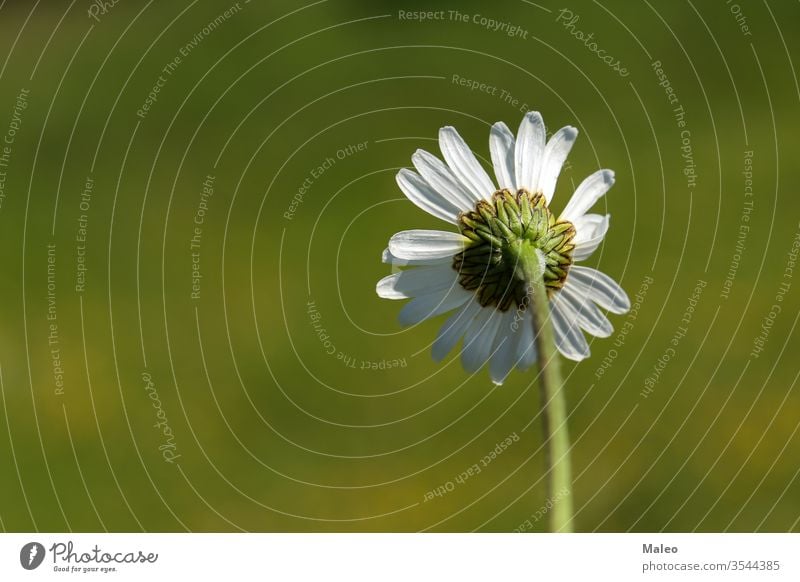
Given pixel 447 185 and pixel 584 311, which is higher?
pixel 447 185

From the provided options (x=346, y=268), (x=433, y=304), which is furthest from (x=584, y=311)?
(x=346, y=268)

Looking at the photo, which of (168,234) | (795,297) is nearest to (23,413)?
(168,234)

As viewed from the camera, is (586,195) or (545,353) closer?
(545,353)

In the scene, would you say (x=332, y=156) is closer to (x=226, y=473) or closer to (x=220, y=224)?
(x=220, y=224)
